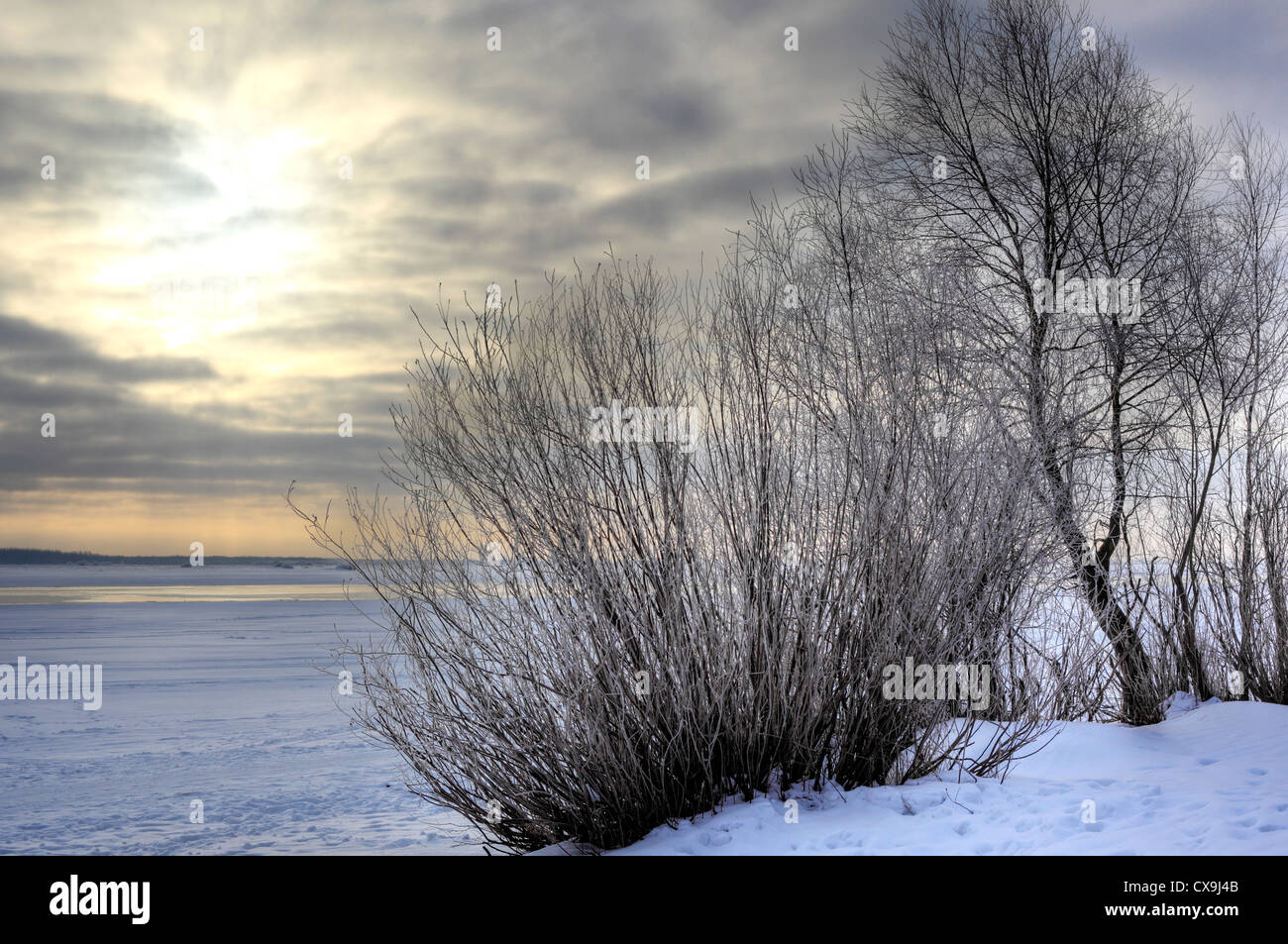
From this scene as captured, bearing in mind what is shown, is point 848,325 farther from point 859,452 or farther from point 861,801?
point 861,801

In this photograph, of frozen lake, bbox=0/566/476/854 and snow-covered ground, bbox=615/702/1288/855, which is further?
frozen lake, bbox=0/566/476/854

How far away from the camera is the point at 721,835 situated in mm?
6605

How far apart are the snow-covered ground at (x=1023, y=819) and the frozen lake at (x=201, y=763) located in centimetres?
333

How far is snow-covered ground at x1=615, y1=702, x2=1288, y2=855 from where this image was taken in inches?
250

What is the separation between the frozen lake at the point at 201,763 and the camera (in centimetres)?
934

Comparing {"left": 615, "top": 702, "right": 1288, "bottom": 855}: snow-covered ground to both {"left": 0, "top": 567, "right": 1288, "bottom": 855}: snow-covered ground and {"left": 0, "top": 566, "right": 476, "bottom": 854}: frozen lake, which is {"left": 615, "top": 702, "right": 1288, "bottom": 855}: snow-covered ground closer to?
{"left": 0, "top": 567, "right": 1288, "bottom": 855}: snow-covered ground

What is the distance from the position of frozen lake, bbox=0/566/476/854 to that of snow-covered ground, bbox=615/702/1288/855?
3333 mm

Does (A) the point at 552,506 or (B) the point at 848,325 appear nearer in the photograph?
(A) the point at 552,506

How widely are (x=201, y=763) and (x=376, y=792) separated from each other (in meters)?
3.04

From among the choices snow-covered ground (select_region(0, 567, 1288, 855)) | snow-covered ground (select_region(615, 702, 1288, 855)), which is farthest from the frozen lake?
snow-covered ground (select_region(615, 702, 1288, 855))

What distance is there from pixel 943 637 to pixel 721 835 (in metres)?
2.53

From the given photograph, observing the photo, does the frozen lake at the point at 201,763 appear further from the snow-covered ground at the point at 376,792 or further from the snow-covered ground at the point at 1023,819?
the snow-covered ground at the point at 1023,819

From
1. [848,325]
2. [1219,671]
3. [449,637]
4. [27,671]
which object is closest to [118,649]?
[27,671]

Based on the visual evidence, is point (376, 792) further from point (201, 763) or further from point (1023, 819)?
point (1023, 819)
